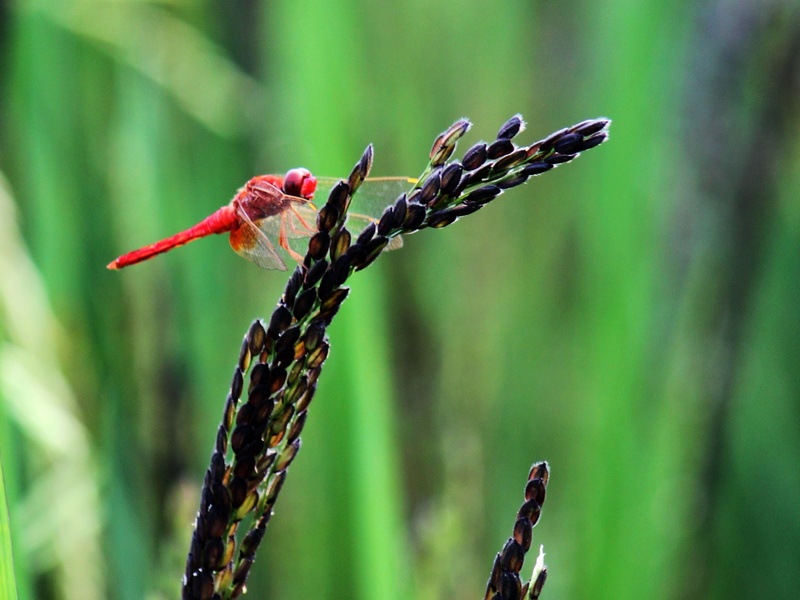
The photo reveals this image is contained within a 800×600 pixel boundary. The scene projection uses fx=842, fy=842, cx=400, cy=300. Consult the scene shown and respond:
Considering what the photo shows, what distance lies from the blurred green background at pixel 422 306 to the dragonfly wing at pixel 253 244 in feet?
0.91

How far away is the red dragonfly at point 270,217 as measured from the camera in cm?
84

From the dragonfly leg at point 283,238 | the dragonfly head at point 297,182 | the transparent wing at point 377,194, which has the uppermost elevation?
the transparent wing at point 377,194

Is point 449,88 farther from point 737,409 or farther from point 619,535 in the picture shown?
point 619,535

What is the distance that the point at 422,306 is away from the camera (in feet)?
6.17

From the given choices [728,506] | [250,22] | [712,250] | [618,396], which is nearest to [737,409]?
[728,506]

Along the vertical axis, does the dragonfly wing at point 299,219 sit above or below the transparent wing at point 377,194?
below

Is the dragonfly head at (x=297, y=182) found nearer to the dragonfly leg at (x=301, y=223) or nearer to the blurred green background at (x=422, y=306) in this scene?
the dragonfly leg at (x=301, y=223)

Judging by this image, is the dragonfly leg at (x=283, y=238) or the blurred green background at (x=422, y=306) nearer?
the dragonfly leg at (x=283, y=238)

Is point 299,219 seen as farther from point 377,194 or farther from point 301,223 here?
point 377,194

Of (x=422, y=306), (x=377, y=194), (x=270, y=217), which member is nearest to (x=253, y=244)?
(x=270, y=217)

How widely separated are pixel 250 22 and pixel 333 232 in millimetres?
1620

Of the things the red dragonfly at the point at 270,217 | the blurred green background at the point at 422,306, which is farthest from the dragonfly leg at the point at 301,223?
the blurred green background at the point at 422,306

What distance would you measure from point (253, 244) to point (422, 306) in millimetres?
1022

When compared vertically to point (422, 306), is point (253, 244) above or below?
below
